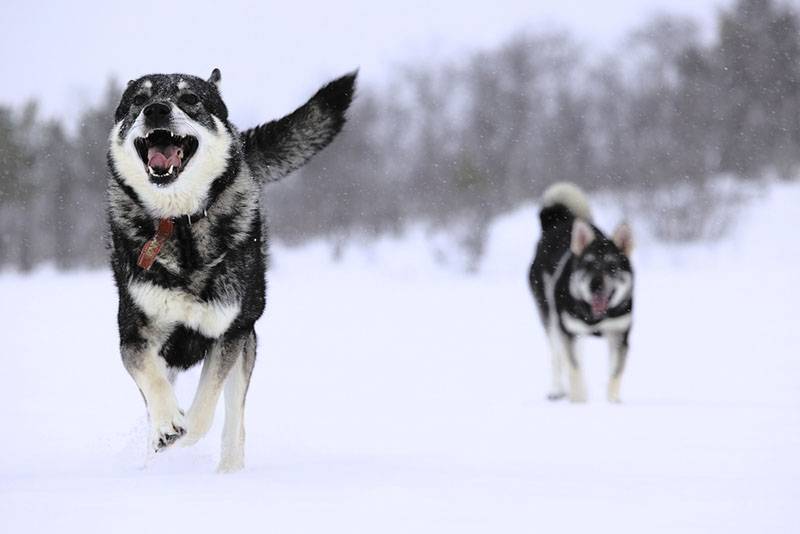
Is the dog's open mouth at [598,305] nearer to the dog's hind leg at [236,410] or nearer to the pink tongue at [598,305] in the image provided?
the pink tongue at [598,305]

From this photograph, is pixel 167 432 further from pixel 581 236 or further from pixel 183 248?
pixel 581 236

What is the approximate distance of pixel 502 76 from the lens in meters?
34.0

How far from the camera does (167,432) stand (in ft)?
11.0

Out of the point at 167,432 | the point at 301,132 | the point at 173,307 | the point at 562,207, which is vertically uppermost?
the point at 562,207

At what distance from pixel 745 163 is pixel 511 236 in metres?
7.72

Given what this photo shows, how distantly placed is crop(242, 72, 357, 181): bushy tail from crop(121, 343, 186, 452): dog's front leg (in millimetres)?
1230

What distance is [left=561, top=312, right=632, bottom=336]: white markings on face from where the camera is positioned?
7043 mm

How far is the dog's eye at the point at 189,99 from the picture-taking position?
362 cm

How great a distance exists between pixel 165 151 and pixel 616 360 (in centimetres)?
428

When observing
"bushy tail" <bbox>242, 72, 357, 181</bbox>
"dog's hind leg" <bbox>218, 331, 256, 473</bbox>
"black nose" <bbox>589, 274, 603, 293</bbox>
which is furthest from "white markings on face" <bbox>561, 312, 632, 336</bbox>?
"dog's hind leg" <bbox>218, 331, 256, 473</bbox>


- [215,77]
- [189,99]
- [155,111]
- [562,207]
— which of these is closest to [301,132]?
[215,77]

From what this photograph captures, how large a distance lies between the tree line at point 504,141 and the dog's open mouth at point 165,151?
15.8 meters

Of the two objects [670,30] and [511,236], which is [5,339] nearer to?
[511,236]

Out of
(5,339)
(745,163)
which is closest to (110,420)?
(5,339)
